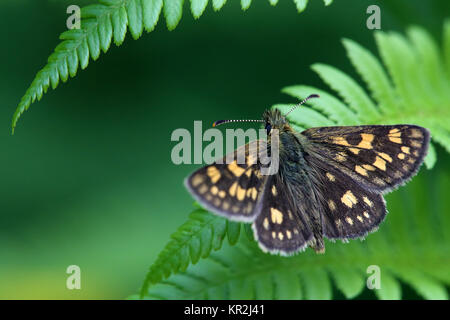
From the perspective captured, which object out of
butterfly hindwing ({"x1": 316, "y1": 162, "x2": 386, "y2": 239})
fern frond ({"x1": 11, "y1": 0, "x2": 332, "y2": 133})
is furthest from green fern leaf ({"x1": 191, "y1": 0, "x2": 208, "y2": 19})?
butterfly hindwing ({"x1": 316, "y1": 162, "x2": 386, "y2": 239})

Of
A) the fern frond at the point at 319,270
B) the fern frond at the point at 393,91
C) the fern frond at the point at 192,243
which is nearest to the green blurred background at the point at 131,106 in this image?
the fern frond at the point at 393,91

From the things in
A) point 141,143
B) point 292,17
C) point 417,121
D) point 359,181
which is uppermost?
point 292,17

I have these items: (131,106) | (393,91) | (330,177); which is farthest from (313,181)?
Result: (131,106)

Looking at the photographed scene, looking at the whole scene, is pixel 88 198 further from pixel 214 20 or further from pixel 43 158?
pixel 214 20

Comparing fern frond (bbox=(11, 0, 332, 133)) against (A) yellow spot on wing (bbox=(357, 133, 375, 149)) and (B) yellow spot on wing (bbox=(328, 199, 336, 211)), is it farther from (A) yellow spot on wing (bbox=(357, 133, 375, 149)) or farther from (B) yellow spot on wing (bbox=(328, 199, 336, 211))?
(B) yellow spot on wing (bbox=(328, 199, 336, 211))

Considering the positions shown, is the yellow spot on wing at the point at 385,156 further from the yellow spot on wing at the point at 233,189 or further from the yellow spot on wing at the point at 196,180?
the yellow spot on wing at the point at 196,180

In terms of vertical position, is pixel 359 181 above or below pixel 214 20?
below

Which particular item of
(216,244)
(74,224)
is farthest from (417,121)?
(74,224)
